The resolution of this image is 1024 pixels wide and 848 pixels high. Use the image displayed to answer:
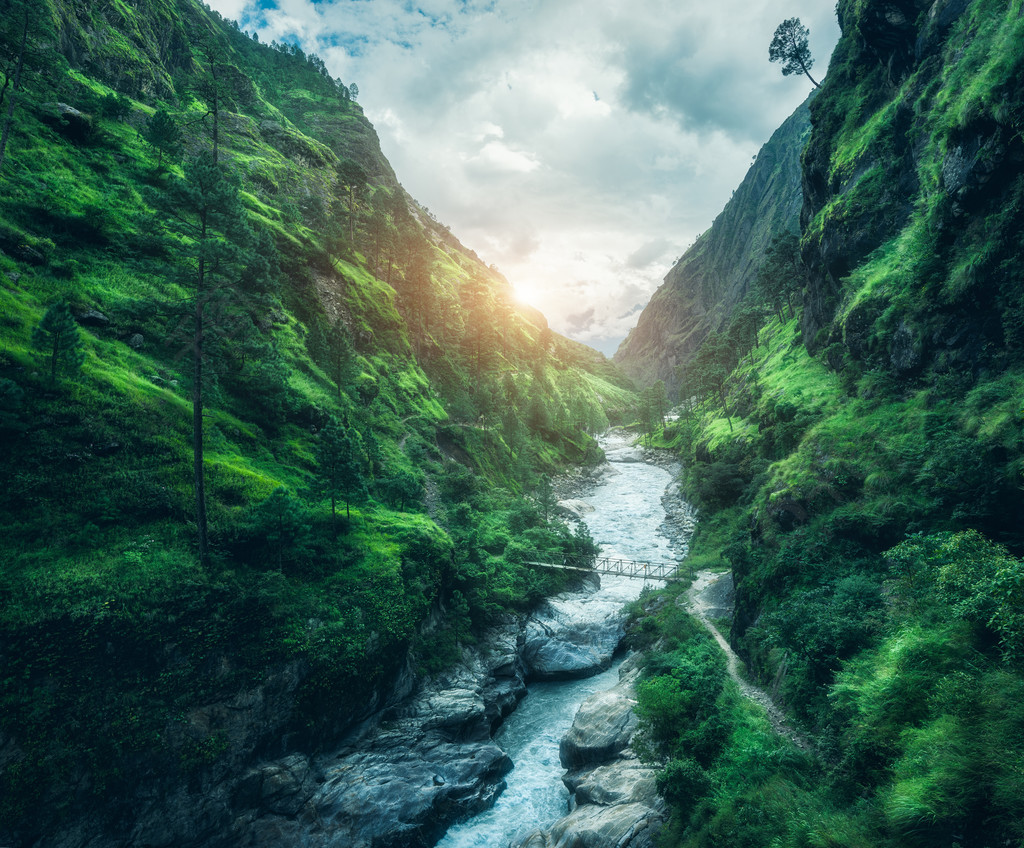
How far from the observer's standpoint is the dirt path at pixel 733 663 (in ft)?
69.1

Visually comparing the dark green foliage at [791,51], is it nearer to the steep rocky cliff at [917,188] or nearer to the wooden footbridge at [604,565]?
the steep rocky cliff at [917,188]

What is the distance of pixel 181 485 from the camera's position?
29.2m

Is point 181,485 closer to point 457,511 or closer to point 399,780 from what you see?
point 399,780

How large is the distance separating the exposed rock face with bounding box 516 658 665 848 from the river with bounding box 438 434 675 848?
1318mm

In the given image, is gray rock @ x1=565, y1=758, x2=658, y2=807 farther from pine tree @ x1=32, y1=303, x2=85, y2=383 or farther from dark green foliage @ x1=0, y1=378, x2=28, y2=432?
pine tree @ x1=32, y1=303, x2=85, y2=383

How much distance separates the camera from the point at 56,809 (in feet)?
61.1

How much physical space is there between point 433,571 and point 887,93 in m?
63.8

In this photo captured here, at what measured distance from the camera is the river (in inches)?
980

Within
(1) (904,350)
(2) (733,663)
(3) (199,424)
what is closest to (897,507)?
(2) (733,663)

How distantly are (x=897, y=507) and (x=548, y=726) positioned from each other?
1012 inches

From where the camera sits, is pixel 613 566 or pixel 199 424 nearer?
pixel 199 424

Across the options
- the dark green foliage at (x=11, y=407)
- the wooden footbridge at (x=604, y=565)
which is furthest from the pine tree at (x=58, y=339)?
the wooden footbridge at (x=604, y=565)

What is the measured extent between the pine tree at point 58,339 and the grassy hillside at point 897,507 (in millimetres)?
38784

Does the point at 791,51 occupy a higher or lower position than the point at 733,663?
higher
